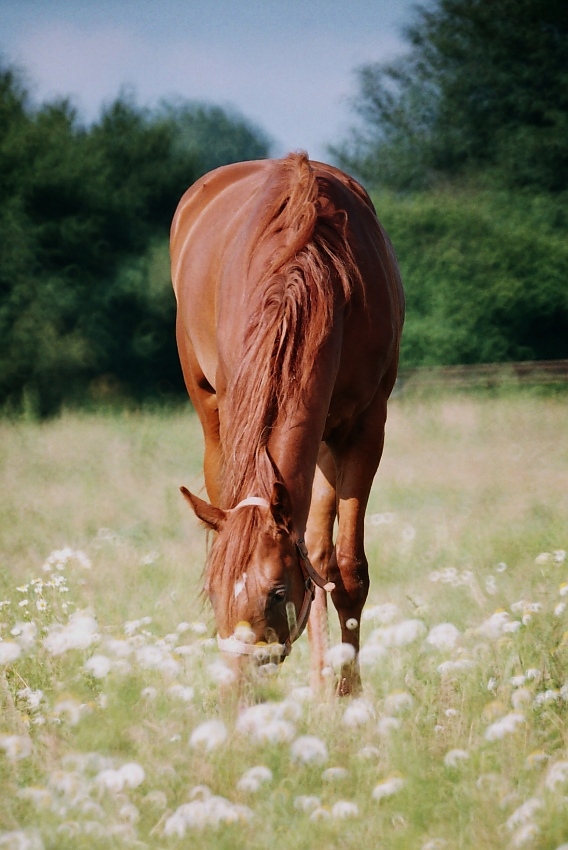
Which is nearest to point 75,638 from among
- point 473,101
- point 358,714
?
point 358,714

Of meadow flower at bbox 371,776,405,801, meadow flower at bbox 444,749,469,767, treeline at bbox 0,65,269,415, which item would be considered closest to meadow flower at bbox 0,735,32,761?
meadow flower at bbox 371,776,405,801

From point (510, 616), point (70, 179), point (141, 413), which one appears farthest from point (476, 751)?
point (70, 179)

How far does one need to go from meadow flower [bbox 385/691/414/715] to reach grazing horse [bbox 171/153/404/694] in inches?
6.5

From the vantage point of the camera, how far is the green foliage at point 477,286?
13.6 m

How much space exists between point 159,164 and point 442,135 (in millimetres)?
4857

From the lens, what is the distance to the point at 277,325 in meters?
2.94

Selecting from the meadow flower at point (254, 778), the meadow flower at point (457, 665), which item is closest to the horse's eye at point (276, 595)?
the meadow flower at point (254, 778)

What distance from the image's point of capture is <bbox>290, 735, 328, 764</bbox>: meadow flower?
7.54 feet

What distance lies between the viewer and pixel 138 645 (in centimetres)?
334

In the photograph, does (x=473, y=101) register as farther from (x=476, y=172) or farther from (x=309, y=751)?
(x=309, y=751)

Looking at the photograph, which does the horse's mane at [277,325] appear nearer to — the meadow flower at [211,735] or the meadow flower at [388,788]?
the meadow flower at [211,735]

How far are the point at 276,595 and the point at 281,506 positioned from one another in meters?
0.24

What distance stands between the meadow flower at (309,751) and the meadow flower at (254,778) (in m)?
0.08

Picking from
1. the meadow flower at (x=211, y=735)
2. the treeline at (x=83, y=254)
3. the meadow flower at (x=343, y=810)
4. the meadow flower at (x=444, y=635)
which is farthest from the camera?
the treeline at (x=83, y=254)
